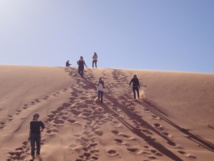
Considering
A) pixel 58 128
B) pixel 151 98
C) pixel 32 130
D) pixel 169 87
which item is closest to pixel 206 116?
pixel 151 98

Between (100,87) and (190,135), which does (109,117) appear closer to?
(100,87)

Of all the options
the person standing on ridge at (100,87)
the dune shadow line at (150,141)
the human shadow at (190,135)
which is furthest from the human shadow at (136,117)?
the human shadow at (190,135)

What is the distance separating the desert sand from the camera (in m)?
7.55

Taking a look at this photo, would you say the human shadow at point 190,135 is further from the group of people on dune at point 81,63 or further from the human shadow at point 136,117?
the group of people on dune at point 81,63

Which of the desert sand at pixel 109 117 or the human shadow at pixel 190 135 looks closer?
the desert sand at pixel 109 117

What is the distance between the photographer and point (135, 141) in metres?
8.19

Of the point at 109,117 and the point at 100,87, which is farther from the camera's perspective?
the point at 100,87

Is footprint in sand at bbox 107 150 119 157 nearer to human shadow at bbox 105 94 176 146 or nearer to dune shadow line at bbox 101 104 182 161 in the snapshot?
dune shadow line at bbox 101 104 182 161

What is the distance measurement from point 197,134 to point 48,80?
896 cm

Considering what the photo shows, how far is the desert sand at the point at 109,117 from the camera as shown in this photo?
7547mm

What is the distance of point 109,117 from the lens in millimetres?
10086

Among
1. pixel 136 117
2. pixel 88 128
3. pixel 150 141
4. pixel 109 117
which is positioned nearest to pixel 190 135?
pixel 150 141

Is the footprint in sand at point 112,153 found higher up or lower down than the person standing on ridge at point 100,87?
lower down

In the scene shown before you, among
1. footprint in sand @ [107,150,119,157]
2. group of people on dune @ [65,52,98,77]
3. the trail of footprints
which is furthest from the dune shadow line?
group of people on dune @ [65,52,98,77]
